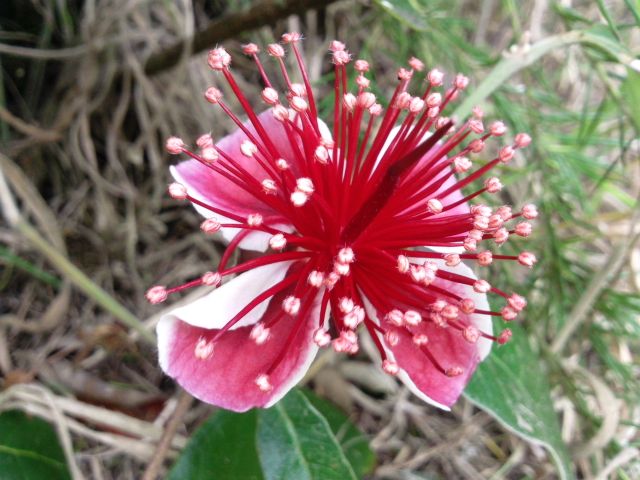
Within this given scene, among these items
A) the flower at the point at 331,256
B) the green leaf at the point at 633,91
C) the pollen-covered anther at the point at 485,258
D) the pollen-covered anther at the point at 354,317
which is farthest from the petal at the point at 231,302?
the green leaf at the point at 633,91

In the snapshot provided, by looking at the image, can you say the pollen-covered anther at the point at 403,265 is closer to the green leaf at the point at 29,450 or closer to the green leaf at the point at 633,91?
the green leaf at the point at 633,91

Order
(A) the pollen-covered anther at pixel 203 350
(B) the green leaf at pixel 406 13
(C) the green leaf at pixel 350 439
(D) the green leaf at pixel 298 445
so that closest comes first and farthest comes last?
(A) the pollen-covered anther at pixel 203 350
(D) the green leaf at pixel 298 445
(B) the green leaf at pixel 406 13
(C) the green leaf at pixel 350 439

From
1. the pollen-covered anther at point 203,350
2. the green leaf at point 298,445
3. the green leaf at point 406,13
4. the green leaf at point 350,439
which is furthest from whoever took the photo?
the green leaf at point 350,439

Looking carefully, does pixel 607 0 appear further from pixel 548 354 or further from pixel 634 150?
pixel 548 354

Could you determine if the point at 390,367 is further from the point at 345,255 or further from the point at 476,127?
the point at 476,127

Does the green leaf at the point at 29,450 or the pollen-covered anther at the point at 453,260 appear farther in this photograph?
the green leaf at the point at 29,450

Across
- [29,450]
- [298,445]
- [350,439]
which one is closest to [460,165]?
[298,445]

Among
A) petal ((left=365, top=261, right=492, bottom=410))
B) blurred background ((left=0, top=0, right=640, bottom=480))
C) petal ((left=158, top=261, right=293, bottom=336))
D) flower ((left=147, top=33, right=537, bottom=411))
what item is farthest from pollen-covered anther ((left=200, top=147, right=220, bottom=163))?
blurred background ((left=0, top=0, right=640, bottom=480))
